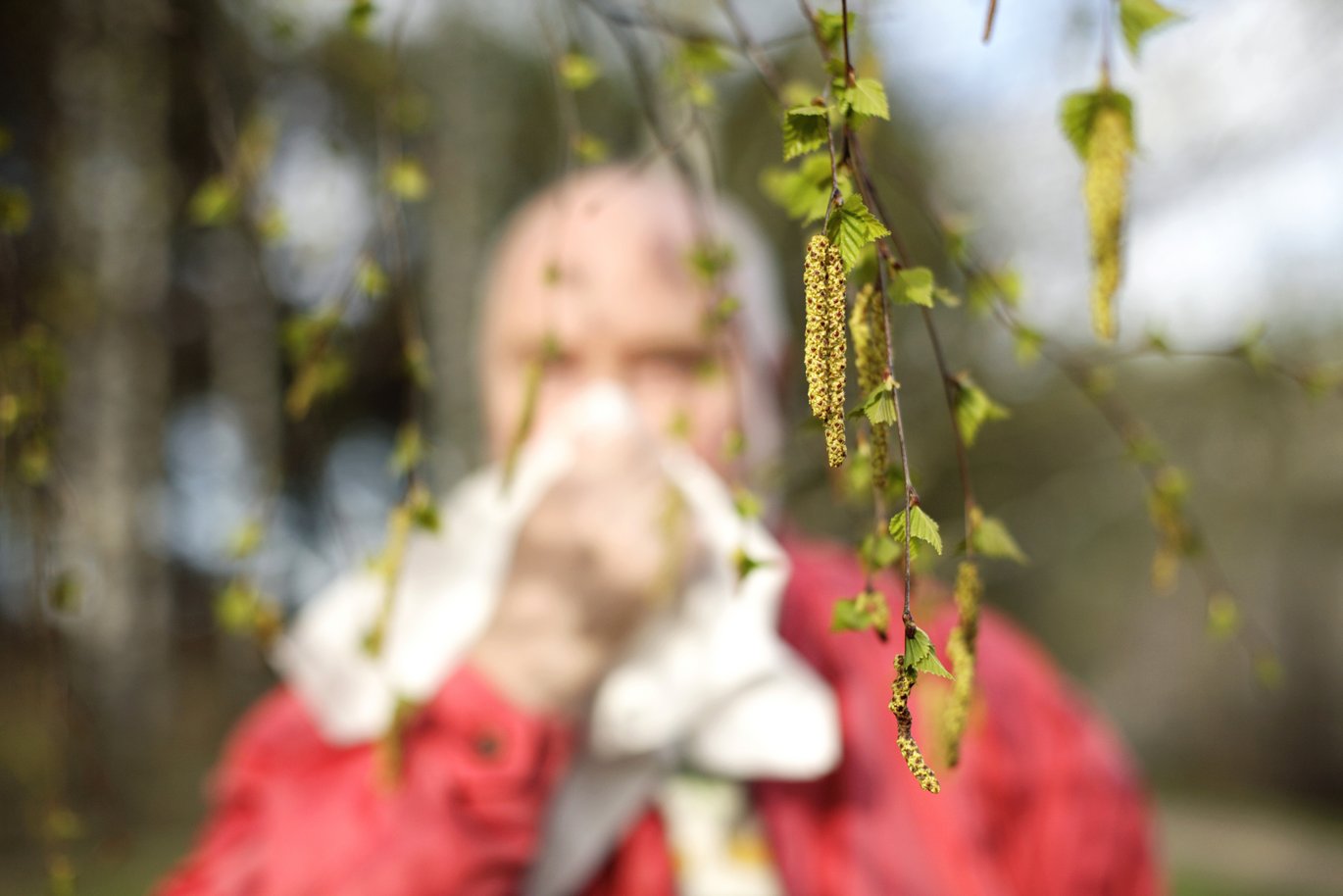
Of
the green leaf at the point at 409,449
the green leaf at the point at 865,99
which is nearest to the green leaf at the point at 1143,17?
the green leaf at the point at 865,99

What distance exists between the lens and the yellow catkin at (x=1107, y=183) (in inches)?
19.5

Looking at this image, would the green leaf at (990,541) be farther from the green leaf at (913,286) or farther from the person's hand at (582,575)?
the person's hand at (582,575)

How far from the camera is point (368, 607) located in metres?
1.28

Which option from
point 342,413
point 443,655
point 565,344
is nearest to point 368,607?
point 443,655

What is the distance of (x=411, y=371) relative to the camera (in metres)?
0.78

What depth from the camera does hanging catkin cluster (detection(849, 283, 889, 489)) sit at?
46 cm

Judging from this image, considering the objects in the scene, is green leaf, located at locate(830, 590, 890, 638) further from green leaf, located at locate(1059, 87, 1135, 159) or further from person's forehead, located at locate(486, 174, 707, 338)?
person's forehead, located at locate(486, 174, 707, 338)

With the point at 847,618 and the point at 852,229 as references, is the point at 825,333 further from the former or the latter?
the point at 847,618

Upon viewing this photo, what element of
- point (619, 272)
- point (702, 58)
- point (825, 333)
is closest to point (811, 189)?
point (825, 333)

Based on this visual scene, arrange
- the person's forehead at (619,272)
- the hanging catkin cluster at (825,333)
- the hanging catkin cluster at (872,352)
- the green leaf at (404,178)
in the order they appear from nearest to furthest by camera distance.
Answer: the hanging catkin cluster at (825,333), the hanging catkin cluster at (872,352), the green leaf at (404,178), the person's forehead at (619,272)

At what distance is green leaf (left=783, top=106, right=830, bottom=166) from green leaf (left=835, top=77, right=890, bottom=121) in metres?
0.01

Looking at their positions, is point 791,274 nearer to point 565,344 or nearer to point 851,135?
point 565,344

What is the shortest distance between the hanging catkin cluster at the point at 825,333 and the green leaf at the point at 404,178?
1.80 feet

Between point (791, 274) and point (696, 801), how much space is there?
3771mm
